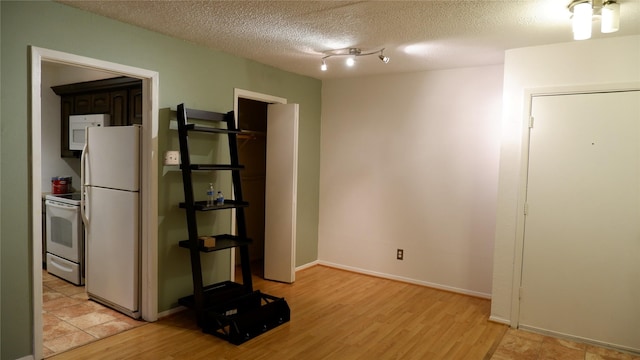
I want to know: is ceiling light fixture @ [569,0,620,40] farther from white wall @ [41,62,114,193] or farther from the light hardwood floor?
white wall @ [41,62,114,193]

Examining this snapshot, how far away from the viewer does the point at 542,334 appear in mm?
3350

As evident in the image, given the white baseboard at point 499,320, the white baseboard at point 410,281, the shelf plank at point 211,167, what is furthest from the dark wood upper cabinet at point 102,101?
the white baseboard at point 499,320

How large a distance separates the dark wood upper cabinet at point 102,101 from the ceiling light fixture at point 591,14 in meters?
3.54

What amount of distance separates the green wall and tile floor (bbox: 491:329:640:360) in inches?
99.8

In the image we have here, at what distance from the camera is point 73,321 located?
3330 millimetres

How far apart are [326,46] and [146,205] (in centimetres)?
200

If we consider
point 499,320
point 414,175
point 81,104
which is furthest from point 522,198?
point 81,104

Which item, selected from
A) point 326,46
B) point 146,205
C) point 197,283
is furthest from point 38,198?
point 326,46

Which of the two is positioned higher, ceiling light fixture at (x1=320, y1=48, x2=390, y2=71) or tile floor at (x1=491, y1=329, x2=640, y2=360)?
ceiling light fixture at (x1=320, y1=48, x2=390, y2=71)

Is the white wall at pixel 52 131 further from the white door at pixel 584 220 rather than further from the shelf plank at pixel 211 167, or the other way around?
the white door at pixel 584 220

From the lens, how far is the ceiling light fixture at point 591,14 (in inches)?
93.1

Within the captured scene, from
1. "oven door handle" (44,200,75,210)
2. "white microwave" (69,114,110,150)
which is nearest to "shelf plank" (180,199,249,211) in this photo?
"oven door handle" (44,200,75,210)

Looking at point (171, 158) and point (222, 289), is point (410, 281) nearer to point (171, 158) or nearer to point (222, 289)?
point (222, 289)

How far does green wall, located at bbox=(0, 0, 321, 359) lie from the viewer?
8.15ft
